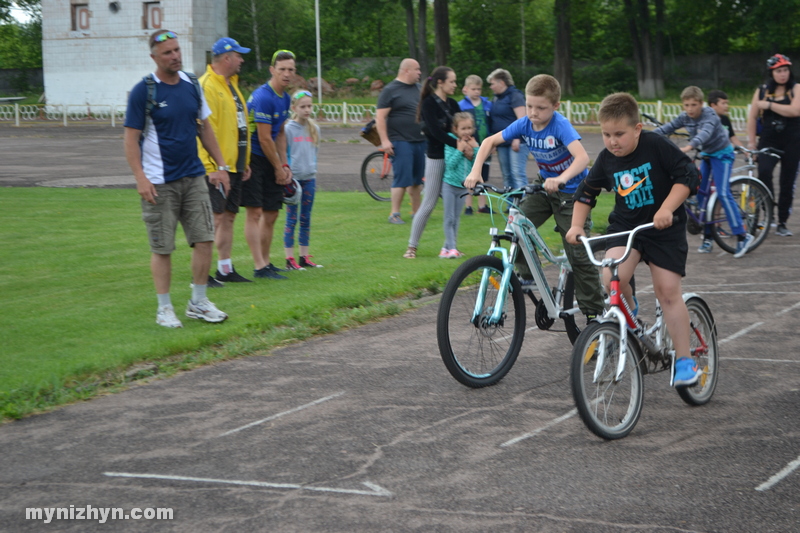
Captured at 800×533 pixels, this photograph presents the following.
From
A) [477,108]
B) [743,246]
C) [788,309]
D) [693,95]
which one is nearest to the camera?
[788,309]

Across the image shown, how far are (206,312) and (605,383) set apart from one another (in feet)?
12.0

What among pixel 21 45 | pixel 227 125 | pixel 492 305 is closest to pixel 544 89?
pixel 492 305

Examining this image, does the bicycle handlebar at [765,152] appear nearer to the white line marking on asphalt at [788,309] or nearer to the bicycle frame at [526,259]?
the white line marking on asphalt at [788,309]

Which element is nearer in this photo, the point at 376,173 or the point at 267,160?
the point at 267,160

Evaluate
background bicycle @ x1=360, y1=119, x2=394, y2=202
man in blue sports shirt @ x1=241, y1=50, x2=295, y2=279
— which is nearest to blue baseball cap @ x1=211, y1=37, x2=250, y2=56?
man in blue sports shirt @ x1=241, y1=50, x2=295, y2=279

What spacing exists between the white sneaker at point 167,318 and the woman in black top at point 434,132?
3397mm

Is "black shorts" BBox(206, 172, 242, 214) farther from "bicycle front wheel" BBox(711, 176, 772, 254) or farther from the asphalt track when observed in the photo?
"bicycle front wheel" BBox(711, 176, 772, 254)

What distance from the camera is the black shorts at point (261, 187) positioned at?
8.69 m

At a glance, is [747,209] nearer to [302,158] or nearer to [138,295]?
[302,158]

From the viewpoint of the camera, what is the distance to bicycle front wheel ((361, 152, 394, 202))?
49.3ft

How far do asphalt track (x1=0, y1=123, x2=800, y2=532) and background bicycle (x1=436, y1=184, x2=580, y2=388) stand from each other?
18 centimetres

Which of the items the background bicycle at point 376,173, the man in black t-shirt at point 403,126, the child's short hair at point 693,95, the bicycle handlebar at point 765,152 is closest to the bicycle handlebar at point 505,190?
the child's short hair at point 693,95

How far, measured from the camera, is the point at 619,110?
477 centimetres

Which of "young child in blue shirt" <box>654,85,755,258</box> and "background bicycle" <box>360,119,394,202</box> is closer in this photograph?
"young child in blue shirt" <box>654,85,755,258</box>
